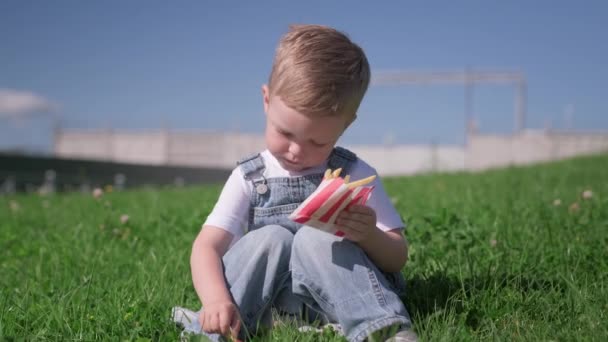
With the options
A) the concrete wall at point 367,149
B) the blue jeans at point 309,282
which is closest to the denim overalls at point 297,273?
the blue jeans at point 309,282

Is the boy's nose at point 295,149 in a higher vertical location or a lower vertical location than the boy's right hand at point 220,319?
higher

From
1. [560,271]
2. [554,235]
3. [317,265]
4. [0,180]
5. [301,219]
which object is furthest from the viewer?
[0,180]

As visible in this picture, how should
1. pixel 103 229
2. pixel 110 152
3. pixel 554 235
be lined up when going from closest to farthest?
pixel 554 235 → pixel 103 229 → pixel 110 152

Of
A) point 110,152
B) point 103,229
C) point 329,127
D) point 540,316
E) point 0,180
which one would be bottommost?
point 110,152

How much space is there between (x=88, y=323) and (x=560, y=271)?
78.5 inches

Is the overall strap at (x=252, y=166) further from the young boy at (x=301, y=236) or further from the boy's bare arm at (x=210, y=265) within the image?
the boy's bare arm at (x=210, y=265)

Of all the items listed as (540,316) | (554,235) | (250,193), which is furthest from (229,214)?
(554,235)

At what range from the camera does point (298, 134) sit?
1.96 metres

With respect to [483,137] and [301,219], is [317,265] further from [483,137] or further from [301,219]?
[483,137]

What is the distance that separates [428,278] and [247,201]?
2.99 ft

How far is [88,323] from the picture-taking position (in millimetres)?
2094

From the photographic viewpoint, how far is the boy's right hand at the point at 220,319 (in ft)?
6.07

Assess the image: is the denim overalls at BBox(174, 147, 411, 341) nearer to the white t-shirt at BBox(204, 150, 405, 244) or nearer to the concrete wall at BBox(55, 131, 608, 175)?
the white t-shirt at BBox(204, 150, 405, 244)

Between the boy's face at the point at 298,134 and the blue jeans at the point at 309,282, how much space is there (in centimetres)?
25
